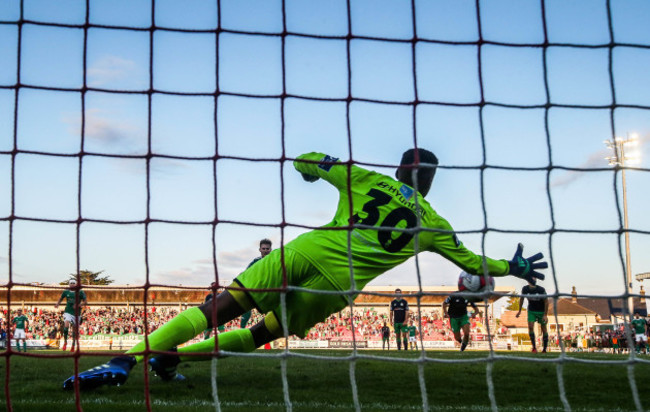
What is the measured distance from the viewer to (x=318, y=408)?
4633 millimetres

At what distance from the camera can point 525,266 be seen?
403cm

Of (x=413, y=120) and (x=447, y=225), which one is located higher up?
(x=413, y=120)

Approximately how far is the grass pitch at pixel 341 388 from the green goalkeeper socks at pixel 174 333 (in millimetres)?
505

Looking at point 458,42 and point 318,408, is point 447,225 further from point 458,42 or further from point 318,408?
point 318,408

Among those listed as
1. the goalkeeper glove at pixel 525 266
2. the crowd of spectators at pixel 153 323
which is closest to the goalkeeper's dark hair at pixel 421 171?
the goalkeeper glove at pixel 525 266

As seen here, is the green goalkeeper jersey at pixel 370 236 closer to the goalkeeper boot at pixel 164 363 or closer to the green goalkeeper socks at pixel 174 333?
the green goalkeeper socks at pixel 174 333

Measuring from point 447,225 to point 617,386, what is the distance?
11.3 feet

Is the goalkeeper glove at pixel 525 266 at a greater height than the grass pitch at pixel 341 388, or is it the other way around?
the goalkeeper glove at pixel 525 266

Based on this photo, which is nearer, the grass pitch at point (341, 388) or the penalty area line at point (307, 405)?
the penalty area line at point (307, 405)

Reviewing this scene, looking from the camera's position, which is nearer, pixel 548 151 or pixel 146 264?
pixel 146 264

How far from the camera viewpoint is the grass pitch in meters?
4.69

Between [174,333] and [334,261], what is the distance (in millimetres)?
1025

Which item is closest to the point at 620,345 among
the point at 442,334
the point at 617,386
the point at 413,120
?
the point at 442,334

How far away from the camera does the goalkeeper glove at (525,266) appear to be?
4.02 metres
